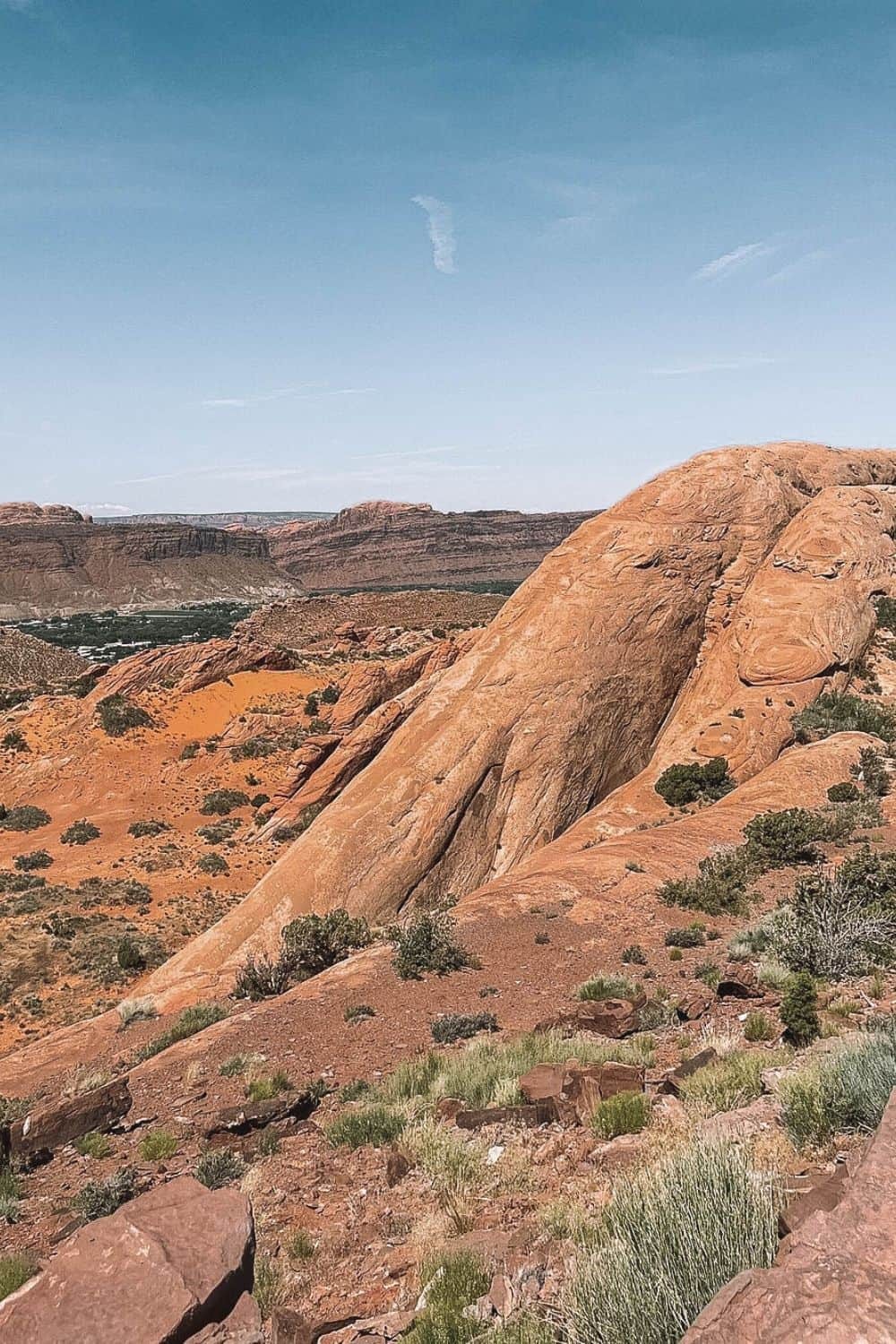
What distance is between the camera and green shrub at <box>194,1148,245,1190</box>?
6.74m

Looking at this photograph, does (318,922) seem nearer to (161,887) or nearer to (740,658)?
(161,887)

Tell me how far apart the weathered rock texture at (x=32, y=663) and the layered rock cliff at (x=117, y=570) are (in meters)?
73.5

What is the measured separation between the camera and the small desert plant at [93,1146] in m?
7.95

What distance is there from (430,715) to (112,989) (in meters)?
10.4

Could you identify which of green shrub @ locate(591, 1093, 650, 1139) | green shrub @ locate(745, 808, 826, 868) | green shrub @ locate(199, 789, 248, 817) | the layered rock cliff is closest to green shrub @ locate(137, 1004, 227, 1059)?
green shrub @ locate(591, 1093, 650, 1139)

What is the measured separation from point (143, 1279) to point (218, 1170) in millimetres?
3108

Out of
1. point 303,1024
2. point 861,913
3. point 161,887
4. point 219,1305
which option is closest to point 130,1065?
point 303,1024

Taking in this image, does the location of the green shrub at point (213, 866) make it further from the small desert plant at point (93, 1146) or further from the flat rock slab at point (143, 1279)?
the flat rock slab at point (143, 1279)

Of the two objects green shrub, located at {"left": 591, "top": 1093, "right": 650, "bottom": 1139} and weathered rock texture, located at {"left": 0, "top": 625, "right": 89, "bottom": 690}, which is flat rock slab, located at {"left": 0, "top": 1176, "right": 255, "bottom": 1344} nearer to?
green shrub, located at {"left": 591, "top": 1093, "right": 650, "bottom": 1139}

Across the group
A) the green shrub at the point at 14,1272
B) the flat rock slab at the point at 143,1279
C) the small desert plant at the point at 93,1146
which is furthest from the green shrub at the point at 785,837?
the green shrub at the point at 14,1272

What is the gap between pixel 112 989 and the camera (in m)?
18.9

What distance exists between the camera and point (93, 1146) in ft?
26.2

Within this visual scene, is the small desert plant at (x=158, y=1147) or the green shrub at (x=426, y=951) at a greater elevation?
the small desert plant at (x=158, y=1147)

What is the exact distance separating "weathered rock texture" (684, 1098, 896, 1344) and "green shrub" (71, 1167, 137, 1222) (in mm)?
5639
